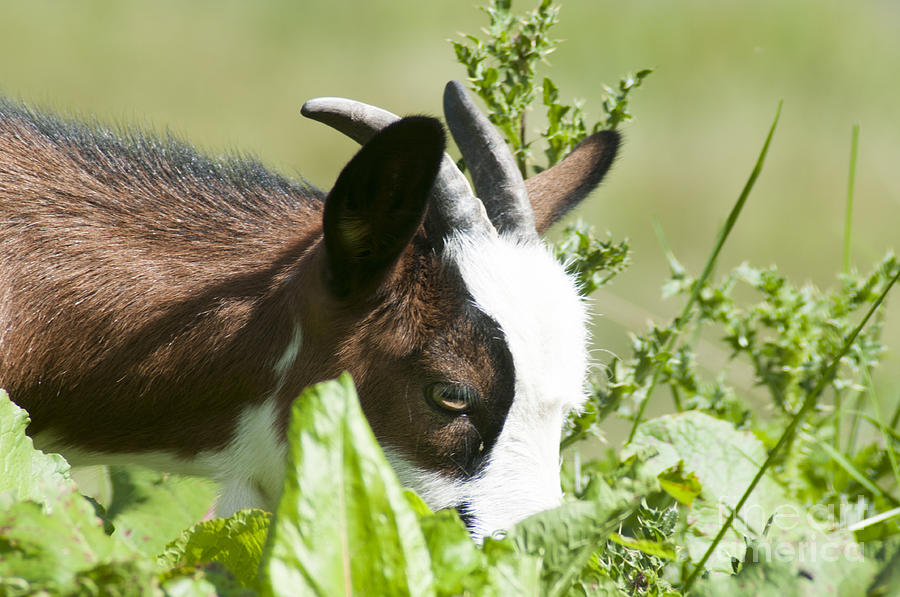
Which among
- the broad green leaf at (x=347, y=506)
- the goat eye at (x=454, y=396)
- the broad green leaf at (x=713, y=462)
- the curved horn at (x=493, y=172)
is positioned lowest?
the broad green leaf at (x=347, y=506)

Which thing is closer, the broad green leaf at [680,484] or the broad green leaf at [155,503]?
the broad green leaf at [680,484]

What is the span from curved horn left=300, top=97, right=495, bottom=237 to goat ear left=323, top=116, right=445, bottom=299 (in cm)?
17

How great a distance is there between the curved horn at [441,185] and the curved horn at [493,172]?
0.12 m

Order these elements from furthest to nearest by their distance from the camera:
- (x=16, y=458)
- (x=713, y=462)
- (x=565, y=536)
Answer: (x=713, y=462)
(x=16, y=458)
(x=565, y=536)

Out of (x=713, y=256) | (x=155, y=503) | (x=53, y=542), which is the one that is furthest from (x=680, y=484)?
(x=53, y=542)

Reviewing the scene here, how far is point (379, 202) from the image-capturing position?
7.61 ft

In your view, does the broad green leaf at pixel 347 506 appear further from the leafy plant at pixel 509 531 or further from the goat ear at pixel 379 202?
Answer: the goat ear at pixel 379 202

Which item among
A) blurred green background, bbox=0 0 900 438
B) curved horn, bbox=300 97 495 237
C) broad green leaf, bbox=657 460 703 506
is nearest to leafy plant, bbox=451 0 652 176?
curved horn, bbox=300 97 495 237

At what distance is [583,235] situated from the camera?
3.09m

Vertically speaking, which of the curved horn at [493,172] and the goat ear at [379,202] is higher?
the curved horn at [493,172]

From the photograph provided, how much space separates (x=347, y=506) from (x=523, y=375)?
42.0 inches

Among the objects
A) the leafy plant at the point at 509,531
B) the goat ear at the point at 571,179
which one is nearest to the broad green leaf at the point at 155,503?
the leafy plant at the point at 509,531

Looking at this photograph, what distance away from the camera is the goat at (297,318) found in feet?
7.82

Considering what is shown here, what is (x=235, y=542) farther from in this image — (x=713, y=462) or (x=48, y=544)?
(x=713, y=462)
